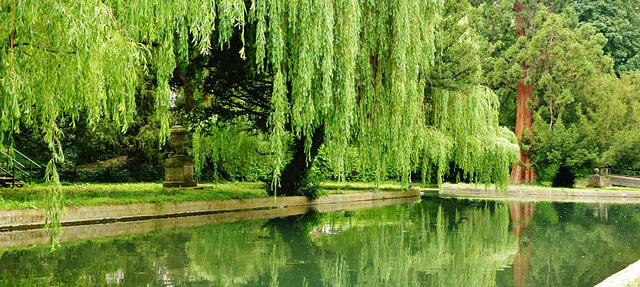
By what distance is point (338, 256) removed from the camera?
10.1 meters

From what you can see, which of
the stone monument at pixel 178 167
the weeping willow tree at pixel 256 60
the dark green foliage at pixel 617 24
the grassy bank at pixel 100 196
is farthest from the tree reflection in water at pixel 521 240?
the dark green foliage at pixel 617 24

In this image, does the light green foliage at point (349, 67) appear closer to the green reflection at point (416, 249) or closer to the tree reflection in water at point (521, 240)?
the green reflection at point (416, 249)

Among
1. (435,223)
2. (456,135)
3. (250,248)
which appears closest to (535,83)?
(456,135)

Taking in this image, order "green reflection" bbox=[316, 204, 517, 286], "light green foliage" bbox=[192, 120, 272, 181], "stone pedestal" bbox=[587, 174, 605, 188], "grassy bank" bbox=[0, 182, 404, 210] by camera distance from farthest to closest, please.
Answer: "stone pedestal" bbox=[587, 174, 605, 188] → "light green foliage" bbox=[192, 120, 272, 181] → "grassy bank" bbox=[0, 182, 404, 210] → "green reflection" bbox=[316, 204, 517, 286]

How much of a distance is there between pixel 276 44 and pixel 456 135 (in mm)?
10204

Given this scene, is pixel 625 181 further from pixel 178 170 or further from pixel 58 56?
pixel 58 56

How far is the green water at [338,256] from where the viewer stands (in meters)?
8.12

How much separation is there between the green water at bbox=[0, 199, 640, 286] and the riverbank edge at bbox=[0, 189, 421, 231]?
3.63 ft

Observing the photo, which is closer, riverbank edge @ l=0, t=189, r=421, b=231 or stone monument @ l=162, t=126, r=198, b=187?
riverbank edge @ l=0, t=189, r=421, b=231

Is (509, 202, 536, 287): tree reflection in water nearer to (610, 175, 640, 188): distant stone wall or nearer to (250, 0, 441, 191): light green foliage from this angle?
(250, 0, 441, 191): light green foliage

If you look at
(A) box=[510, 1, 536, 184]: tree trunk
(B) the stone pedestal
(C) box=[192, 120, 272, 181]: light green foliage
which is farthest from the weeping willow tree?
(A) box=[510, 1, 536, 184]: tree trunk

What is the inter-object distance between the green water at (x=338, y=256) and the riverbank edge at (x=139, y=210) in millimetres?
1106

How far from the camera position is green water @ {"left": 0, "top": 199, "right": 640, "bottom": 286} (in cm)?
812

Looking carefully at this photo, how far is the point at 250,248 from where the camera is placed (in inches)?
416
